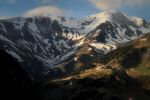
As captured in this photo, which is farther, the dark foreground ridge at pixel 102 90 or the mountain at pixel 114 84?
the mountain at pixel 114 84

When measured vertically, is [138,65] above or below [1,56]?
below

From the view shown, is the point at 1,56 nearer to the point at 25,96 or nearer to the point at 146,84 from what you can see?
the point at 25,96

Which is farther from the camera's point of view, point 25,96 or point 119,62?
point 119,62

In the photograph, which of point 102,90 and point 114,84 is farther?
point 114,84

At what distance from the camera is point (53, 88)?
92.1 meters

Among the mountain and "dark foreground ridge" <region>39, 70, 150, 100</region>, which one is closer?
"dark foreground ridge" <region>39, 70, 150, 100</region>

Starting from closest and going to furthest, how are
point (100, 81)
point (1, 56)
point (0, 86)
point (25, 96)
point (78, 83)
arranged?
point (0, 86), point (25, 96), point (1, 56), point (100, 81), point (78, 83)

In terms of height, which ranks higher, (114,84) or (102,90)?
(102,90)

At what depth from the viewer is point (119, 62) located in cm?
12562

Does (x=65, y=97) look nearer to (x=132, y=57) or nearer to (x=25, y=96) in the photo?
(x=25, y=96)

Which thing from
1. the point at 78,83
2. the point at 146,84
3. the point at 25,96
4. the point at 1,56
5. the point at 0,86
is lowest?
the point at 146,84

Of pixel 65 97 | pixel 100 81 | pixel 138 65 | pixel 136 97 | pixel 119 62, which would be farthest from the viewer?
pixel 119 62

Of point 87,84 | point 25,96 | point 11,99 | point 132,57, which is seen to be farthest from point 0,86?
point 132,57

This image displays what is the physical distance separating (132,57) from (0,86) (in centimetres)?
12032
